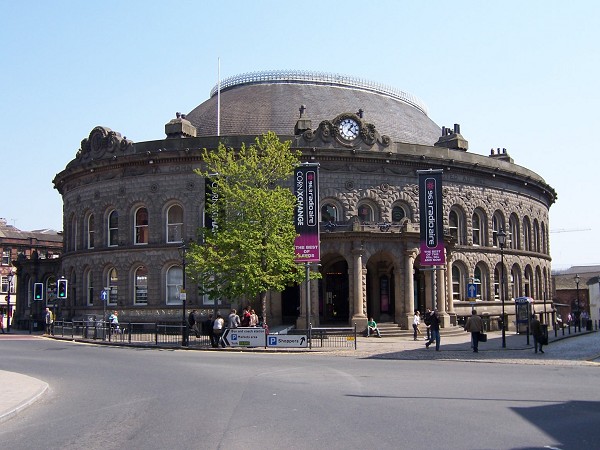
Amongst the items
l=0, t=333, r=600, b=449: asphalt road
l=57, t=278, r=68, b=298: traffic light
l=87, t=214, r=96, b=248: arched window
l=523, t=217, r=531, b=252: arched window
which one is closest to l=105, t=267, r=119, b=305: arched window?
l=87, t=214, r=96, b=248: arched window

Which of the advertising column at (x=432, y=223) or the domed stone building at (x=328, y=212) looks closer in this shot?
the advertising column at (x=432, y=223)

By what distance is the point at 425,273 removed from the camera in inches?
1590

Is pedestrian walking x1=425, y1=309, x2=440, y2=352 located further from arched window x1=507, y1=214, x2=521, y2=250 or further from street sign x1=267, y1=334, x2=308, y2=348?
arched window x1=507, y1=214, x2=521, y2=250

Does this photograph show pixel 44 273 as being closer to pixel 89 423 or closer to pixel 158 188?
pixel 158 188

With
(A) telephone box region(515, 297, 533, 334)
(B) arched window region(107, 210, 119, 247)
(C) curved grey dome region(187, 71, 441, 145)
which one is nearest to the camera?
(A) telephone box region(515, 297, 533, 334)

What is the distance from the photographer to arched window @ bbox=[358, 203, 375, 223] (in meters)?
43.9

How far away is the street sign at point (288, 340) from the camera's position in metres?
29.8

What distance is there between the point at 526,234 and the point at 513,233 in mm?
2819

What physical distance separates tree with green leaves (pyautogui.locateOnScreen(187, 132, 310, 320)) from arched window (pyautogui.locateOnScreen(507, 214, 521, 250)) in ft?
78.2

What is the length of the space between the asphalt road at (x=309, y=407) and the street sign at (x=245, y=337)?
730 centimetres

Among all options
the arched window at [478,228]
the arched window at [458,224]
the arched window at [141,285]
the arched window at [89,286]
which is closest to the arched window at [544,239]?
the arched window at [478,228]

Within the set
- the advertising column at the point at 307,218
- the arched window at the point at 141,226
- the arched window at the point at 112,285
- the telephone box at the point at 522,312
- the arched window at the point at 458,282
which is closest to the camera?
the advertising column at the point at 307,218

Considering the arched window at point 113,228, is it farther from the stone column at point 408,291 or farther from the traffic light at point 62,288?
the stone column at point 408,291

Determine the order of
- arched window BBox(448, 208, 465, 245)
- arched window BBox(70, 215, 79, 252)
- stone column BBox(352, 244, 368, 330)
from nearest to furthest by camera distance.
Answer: stone column BBox(352, 244, 368, 330)
arched window BBox(448, 208, 465, 245)
arched window BBox(70, 215, 79, 252)
